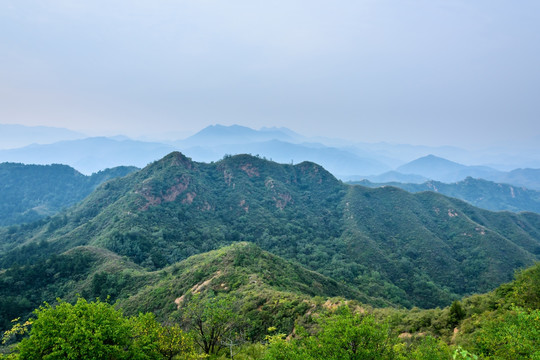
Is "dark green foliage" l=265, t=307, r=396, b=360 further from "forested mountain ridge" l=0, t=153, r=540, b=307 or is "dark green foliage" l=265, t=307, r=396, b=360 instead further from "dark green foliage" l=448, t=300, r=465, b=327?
"forested mountain ridge" l=0, t=153, r=540, b=307

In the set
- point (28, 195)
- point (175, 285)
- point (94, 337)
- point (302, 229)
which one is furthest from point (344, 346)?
point (28, 195)

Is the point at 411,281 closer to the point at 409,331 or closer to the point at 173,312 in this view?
the point at 409,331

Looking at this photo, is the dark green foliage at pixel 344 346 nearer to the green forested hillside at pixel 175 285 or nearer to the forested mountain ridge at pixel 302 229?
the green forested hillside at pixel 175 285

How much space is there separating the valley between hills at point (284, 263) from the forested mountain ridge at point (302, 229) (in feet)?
2.14

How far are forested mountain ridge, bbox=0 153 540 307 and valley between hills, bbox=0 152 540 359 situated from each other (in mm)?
651

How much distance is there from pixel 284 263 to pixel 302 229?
56.3 m

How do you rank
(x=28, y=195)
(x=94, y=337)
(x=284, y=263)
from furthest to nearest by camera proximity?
(x=28, y=195) → (x=284, y=263) → (x=94, y=337)

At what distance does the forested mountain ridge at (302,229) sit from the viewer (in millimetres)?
78500

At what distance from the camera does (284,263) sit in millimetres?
55906

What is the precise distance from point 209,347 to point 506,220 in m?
167

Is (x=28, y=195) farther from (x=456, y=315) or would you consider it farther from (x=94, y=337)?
(x=456, y=315)

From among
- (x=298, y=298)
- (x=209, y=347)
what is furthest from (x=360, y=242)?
(x=209, y=347)

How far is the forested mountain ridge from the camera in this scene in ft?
258

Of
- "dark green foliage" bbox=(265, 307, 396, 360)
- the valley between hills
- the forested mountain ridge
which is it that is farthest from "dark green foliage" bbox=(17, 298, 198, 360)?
the forested mountain ridge
